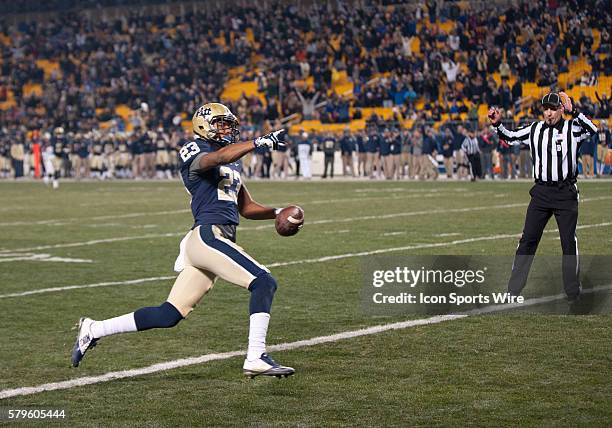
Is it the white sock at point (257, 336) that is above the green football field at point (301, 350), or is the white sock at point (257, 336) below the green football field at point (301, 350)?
above

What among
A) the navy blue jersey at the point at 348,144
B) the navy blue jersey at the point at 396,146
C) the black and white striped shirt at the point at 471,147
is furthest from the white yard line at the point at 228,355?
the navy blue jersey at the point at 348,144

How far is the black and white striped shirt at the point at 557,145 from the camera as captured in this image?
8445mm

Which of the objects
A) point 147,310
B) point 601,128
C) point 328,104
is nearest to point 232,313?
point 147,310

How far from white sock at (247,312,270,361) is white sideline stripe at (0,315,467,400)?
0.63 m

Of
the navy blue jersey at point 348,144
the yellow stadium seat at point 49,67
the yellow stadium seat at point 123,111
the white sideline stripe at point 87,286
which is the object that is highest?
the yellow stadium seat at point 49,67

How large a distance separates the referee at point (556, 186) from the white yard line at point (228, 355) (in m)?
0.27

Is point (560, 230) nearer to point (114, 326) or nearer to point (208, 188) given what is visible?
point (208, 188)

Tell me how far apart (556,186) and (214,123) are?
11.0ft

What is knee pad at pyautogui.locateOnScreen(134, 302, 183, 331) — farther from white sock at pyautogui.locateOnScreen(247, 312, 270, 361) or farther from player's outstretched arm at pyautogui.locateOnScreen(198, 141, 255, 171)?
player's outstretched arm at pyautogui.locateOnScreen(198, 141, 255, 171)

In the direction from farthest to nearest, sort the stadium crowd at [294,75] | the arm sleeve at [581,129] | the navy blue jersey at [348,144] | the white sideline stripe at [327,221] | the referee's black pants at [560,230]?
the navy blue jersey at [348,144], the stadium crowd at [294,75], the white sideline stripe at [327,221], the arm sleeve at [581,129], the referee's black pants at [560,230]

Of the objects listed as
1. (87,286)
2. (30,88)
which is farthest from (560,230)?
(30,88)

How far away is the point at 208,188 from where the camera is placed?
6.11 metres

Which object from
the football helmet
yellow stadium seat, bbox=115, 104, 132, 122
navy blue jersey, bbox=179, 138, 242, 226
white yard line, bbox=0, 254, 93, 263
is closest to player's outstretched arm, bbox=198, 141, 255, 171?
navy blue jersey, bbox=179, 138, 242, 226

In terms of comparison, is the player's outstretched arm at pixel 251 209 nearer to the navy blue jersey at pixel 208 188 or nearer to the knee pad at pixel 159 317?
the navy blue jersey at pixel 208 188
